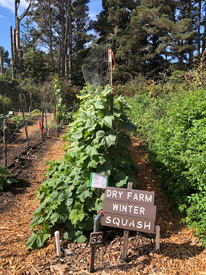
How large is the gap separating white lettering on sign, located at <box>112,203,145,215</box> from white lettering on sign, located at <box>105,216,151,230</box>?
0.08m

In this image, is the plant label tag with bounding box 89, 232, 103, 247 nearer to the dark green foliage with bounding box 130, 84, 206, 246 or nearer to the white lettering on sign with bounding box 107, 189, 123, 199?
the white lettering on sign with bounding box 107, 189, 123, 199

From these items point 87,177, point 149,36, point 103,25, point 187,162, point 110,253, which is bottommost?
point 110,253

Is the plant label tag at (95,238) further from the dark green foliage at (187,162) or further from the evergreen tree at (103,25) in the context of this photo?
the evergreen tree at (103,25)

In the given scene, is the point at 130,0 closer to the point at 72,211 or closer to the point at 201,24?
the point at 201,24

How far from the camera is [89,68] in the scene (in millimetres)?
6172

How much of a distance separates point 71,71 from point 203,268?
70.7ft

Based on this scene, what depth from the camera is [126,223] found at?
5.97 ft

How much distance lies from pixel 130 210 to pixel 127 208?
0.03 m

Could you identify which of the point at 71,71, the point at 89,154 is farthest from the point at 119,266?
the point at 71,71

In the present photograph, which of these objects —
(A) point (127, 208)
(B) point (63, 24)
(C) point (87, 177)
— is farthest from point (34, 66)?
(A) point (127, 208)

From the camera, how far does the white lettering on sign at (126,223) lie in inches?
69.6

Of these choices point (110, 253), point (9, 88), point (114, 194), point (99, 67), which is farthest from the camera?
point (9, 88)

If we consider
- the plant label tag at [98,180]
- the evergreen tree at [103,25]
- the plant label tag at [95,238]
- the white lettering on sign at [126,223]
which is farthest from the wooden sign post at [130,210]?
the evergreen tree at [103,25]

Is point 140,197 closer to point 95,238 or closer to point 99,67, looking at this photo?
point 95,238
